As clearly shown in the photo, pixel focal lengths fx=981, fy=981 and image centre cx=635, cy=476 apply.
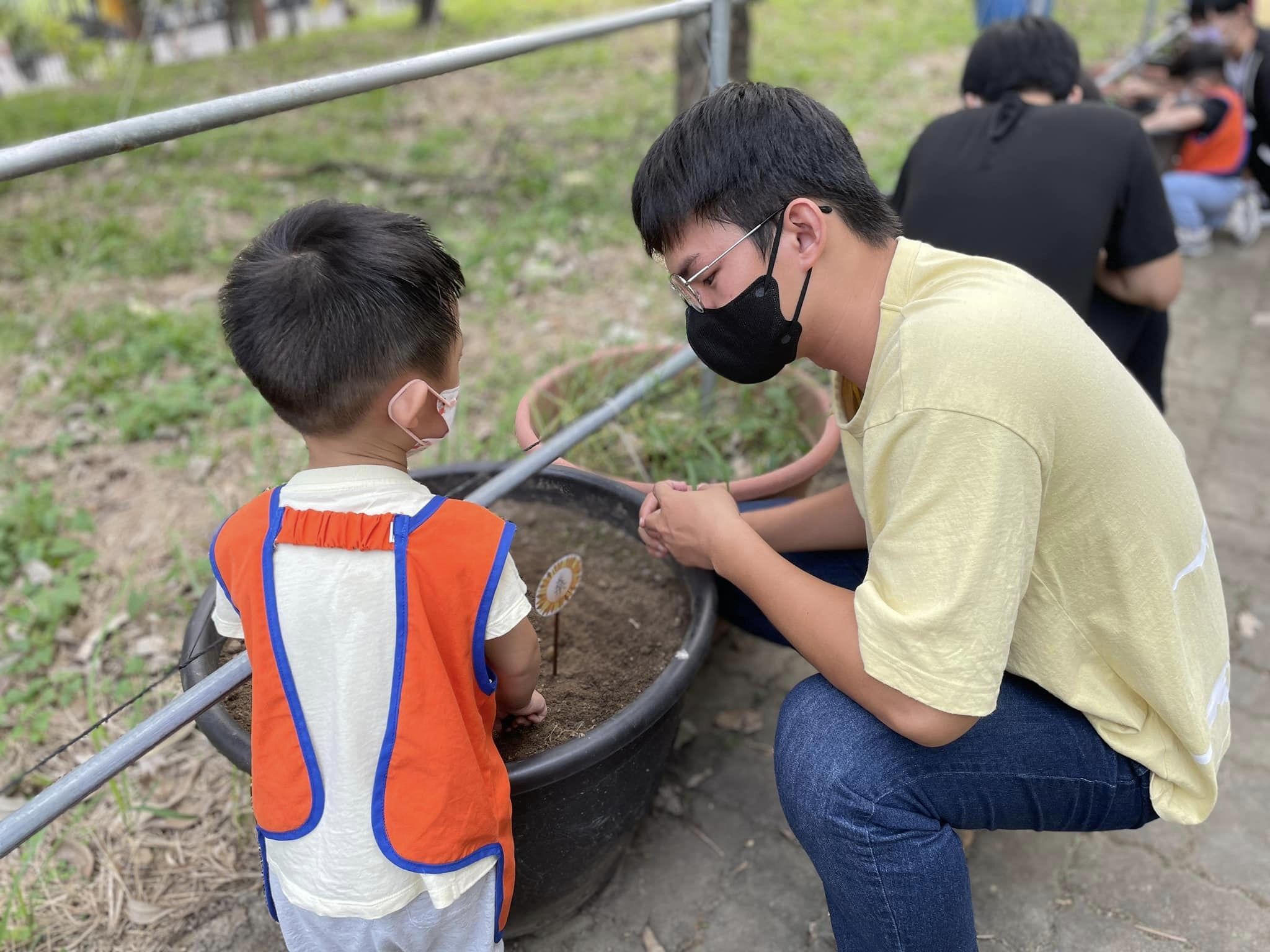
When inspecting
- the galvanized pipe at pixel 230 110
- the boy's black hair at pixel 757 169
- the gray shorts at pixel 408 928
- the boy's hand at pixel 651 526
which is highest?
the galvanized pipe at pixel 230 110

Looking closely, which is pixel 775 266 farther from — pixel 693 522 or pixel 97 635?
pixel 97 635

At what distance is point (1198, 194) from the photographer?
4.83m

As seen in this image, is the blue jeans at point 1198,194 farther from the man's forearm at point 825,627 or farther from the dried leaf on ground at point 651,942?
the dried leaf on ground at point 651,942

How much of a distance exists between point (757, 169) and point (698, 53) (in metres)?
3.56

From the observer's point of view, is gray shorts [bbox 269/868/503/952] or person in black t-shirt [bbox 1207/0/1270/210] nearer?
gray shorts [bbox 269/868/503/952]

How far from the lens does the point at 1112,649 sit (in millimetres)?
1393

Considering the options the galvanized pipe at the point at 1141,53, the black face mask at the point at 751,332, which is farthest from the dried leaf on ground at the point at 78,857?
the galvanized pipe at the point at 1141,53

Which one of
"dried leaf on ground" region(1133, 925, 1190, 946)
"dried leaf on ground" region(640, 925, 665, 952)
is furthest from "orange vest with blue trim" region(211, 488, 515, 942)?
"dried leaf on ground" region(1133, 925, 1190, 946)

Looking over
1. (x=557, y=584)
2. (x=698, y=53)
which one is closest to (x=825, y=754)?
(x=557, y=584)

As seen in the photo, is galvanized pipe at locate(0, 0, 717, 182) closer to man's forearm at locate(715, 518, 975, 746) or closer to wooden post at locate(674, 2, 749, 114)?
man's forearm at locate(715, 518, 975, 746)

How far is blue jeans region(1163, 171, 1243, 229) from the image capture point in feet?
15.8

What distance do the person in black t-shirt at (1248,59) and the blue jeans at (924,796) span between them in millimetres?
4508

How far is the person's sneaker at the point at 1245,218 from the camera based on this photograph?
499cm

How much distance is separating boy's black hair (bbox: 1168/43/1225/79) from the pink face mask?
16.2 feet
